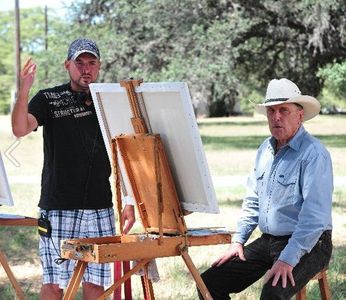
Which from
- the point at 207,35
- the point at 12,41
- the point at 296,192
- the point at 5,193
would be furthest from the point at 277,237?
the point at 12,41

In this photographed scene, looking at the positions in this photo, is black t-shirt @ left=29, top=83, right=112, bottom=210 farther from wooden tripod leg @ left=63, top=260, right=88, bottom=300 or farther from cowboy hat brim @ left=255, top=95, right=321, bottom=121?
cowboy hat brim @ left=255, top=95, right=321, bottom=121

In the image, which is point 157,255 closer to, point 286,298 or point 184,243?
point 184,243

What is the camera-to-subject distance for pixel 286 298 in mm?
4426

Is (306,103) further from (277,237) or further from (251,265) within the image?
(251,265)

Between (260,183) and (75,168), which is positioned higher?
(75,168)

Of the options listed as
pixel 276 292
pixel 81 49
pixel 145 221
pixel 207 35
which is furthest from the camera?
pixel 207 35

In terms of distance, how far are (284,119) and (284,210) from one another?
46cm

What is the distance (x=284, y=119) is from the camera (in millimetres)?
4719

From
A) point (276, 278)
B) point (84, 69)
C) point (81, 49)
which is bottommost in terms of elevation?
Result: point (276, 278)

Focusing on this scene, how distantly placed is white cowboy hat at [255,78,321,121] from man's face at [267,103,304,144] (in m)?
0.03

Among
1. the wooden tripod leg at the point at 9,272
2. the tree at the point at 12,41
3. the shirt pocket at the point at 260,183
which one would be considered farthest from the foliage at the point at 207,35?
the tree at the point at 12,41

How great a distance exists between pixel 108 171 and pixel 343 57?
23.4 m

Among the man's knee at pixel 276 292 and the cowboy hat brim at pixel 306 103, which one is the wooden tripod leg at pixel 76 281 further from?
A: the cowboy hat brim at pixel 306 103

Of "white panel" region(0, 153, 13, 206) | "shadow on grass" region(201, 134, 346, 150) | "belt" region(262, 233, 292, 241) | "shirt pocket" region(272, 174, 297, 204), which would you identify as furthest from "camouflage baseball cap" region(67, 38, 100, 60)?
"shadow on grass" region(201, 134, 346, 150)
